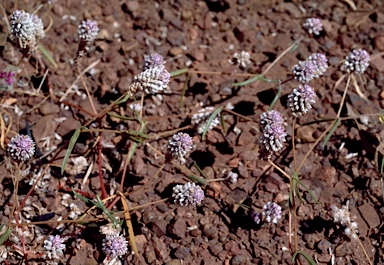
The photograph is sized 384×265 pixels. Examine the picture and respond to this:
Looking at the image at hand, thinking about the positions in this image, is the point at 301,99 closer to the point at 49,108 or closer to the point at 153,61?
the point at 153,61

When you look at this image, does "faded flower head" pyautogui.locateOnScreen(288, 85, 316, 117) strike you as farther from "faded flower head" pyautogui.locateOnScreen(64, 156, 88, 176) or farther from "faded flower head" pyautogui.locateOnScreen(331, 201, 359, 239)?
"faded flower head" pyautogui.locateOnScreen(64, 156, 88, 176)

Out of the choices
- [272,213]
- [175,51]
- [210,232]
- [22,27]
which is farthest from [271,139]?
[22,27]

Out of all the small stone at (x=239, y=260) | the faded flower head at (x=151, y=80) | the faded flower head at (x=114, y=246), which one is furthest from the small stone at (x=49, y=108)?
the small stone at (x=239, y=260)

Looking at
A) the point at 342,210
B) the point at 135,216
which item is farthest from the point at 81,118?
the point at 342,210

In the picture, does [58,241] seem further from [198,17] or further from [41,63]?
[198,17]

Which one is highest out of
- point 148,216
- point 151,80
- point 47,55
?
point 151,80

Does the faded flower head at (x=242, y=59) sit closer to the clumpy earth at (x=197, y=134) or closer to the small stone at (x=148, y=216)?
the clumpy earth at (x=197, y=134)

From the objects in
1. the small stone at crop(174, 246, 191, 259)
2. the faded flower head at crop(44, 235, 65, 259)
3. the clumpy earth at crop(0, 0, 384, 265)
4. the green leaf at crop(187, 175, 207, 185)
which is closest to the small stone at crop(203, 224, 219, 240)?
the clumpy earth at crop(0, 0, 384, 265)
